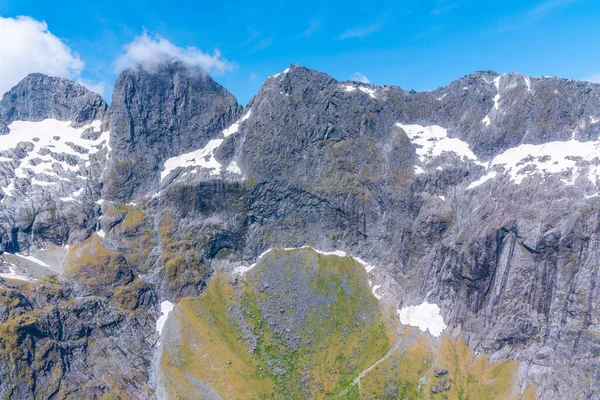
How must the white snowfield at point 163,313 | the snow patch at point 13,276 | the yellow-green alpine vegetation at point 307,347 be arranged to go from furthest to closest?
the white snowfield at point 163,313 → the snow patch at point 13,276 → the yellow-green alpine vegetation at point 307,347

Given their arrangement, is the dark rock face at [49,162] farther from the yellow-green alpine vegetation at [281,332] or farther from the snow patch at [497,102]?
the snow patch at [497,102]

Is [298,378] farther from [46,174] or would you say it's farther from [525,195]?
[46,174]

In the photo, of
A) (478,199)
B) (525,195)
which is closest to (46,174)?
(478,199)

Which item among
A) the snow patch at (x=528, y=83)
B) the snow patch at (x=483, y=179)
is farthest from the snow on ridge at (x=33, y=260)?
the snow patch at (x=528, y=83)

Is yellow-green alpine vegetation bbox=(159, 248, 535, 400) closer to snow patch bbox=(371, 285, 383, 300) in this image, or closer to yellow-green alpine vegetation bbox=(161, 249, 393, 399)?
yellow-green alpine vegetation bbox=(161, 249, 393, 399)

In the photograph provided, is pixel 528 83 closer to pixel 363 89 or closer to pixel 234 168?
pixel 363 89

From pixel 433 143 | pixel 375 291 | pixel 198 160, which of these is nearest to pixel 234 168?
pixel 198 160

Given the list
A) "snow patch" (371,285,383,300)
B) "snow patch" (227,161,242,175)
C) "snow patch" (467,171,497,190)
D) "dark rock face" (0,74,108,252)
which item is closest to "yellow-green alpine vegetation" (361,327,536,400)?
"snow patch" (371,285,383,300)
